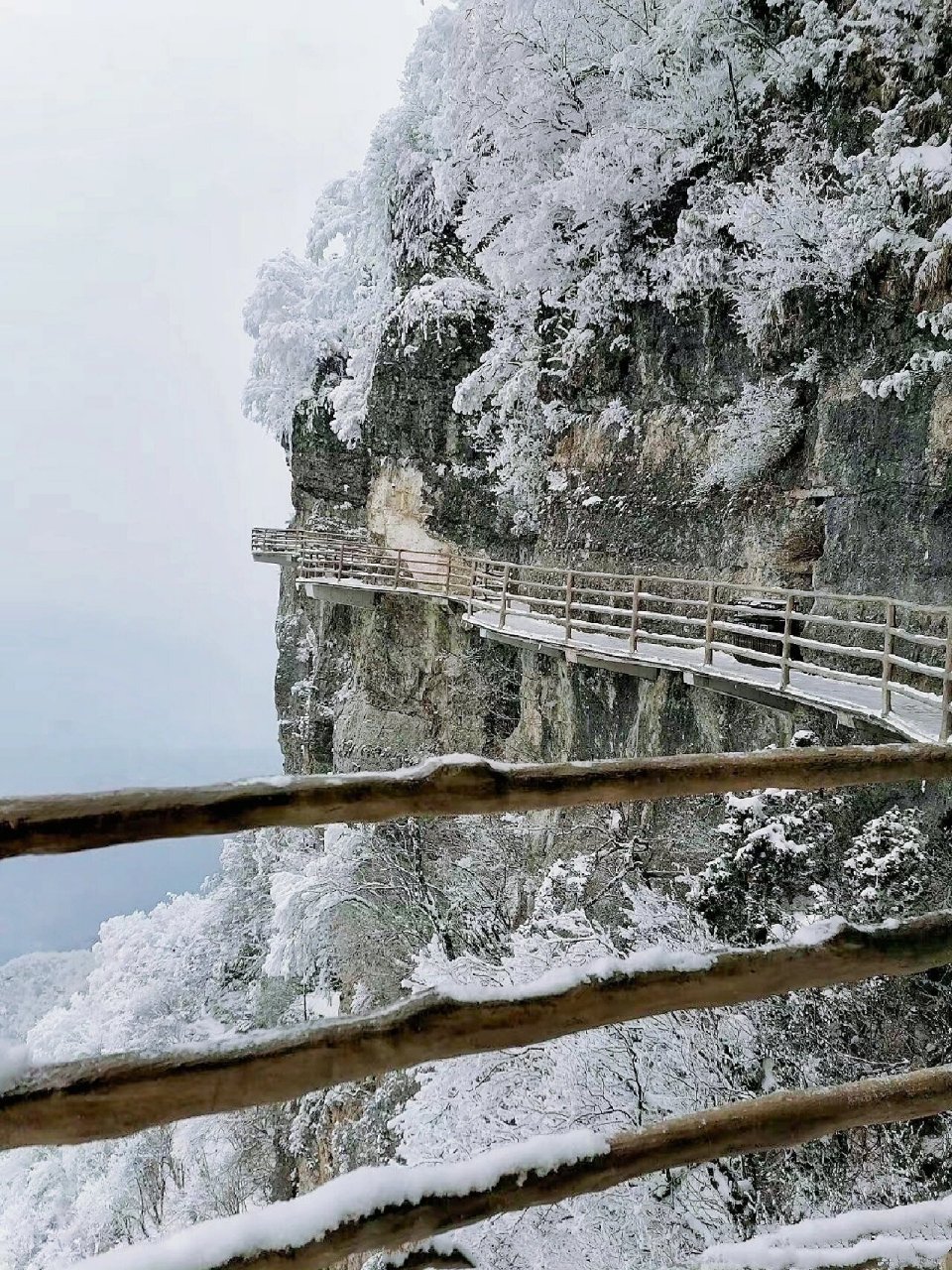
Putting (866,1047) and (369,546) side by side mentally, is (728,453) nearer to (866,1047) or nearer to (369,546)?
(866,1047)

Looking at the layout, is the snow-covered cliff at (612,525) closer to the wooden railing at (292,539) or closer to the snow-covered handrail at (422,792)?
the wooden railing at (292,539)

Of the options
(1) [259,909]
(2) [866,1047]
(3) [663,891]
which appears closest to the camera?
(2) [866,1047]

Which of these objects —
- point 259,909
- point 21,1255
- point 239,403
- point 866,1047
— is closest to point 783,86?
point 866,1047

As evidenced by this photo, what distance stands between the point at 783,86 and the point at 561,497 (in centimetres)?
766

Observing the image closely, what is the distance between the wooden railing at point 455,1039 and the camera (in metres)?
1.46

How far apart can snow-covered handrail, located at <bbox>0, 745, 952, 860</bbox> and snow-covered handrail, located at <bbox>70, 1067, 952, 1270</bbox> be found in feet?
2.35

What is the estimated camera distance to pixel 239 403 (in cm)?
2866

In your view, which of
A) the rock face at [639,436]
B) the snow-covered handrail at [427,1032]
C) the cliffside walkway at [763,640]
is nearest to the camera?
the snow-covered handrail at [427,1032]

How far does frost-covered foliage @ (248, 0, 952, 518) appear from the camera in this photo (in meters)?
10.1

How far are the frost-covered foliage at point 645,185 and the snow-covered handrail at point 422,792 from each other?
934 cm

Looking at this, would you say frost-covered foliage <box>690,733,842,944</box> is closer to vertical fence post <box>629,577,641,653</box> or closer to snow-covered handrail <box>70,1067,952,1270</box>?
vertical fence post <box>629,577,641,653</box>

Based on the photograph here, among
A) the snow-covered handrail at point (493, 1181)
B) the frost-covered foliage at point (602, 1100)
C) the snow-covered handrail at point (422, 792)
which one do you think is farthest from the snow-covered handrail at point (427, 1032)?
the frost-covered foliage at point (602, 1100)

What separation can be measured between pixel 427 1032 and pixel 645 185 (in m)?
14.9

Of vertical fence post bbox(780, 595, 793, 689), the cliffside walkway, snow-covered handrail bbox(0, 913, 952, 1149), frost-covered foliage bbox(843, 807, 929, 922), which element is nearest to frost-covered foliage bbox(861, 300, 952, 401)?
the cliffside walkway
